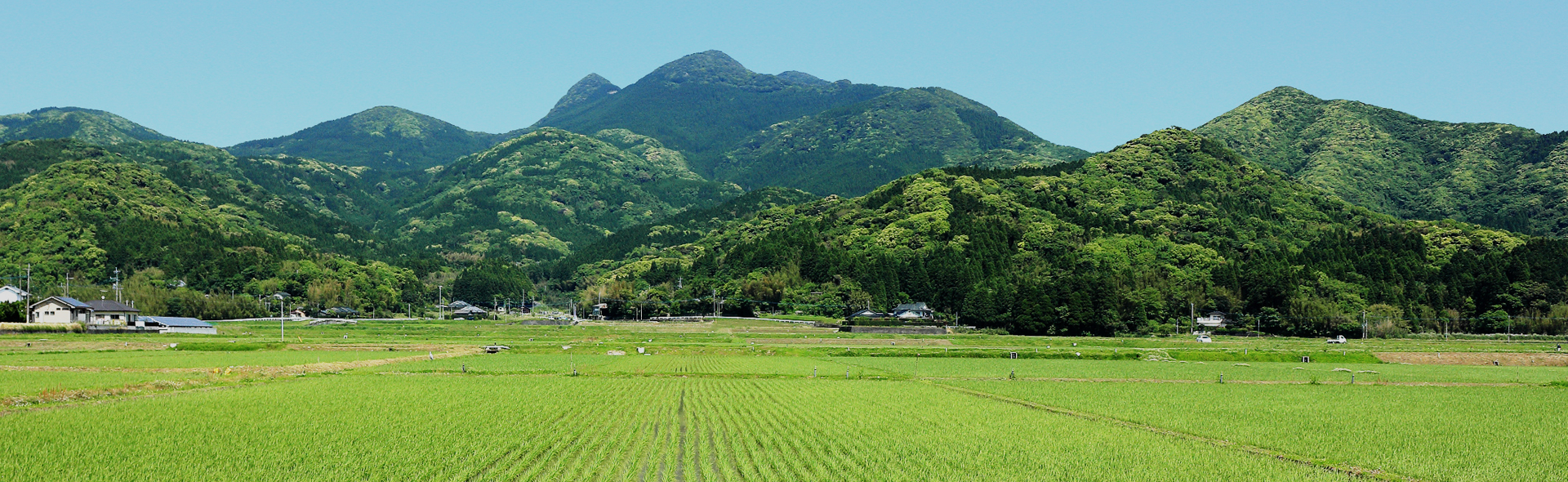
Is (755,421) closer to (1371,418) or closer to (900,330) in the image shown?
(1371,418)

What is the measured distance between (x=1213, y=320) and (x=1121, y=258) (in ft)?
84.7

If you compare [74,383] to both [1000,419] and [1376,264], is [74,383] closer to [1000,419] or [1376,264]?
[1000,419]

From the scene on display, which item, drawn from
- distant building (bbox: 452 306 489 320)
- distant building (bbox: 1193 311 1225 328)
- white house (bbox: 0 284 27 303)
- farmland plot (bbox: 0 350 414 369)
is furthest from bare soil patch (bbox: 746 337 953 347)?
white house (bbox: 0 284 27 303)

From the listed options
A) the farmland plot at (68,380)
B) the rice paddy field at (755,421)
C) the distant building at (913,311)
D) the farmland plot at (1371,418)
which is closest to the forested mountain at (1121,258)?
the distant building at (913,311)

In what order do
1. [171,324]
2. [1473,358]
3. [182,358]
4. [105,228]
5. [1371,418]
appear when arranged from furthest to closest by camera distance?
[105,228] < [171,324] < [1473,358] < [182,358] < [1371,418]

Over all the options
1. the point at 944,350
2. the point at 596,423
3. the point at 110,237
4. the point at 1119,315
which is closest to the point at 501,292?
the point at 110,237

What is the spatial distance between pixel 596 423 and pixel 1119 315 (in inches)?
3401

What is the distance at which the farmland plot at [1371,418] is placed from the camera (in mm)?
20594

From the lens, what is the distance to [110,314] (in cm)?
10062

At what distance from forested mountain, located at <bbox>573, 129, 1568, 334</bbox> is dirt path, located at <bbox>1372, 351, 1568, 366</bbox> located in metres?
29.7

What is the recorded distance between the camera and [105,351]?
60.2 metres

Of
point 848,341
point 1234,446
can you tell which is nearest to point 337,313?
point 848,341

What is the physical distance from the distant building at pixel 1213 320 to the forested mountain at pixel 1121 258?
1414mm

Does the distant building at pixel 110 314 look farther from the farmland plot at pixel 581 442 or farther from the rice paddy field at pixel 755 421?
the farmland plot at pixel 581 442
